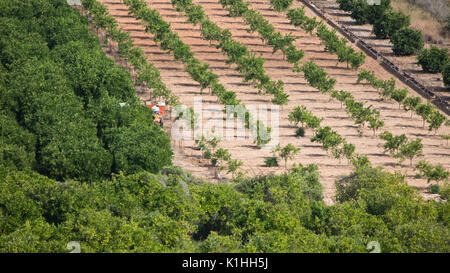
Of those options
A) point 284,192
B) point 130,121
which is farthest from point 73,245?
point 130,121

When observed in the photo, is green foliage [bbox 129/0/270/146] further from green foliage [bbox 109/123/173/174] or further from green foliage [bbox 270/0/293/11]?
green foliage [bbox 109/123/173/174]

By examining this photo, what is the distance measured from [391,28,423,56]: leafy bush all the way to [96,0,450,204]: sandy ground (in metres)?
3.47

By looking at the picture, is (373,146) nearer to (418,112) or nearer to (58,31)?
(418,112)

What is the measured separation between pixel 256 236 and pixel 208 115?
3120cm

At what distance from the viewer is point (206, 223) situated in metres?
43.8

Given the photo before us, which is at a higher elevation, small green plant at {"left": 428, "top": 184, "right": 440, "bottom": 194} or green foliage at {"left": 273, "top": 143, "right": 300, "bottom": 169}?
green foliage at {"left": 273, "top": 143, "right": 300, "bottom": 169}

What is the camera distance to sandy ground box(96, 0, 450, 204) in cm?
6066

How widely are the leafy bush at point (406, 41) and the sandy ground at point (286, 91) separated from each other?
11.4 ft

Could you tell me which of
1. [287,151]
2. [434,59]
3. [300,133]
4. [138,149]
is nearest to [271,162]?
[287,151]

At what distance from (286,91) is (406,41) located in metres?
18.4

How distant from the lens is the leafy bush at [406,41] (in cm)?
8719

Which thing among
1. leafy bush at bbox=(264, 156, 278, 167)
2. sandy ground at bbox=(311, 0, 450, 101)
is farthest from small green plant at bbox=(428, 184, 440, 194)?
sandy ground at bbox=(311, 0, 450, 101)
